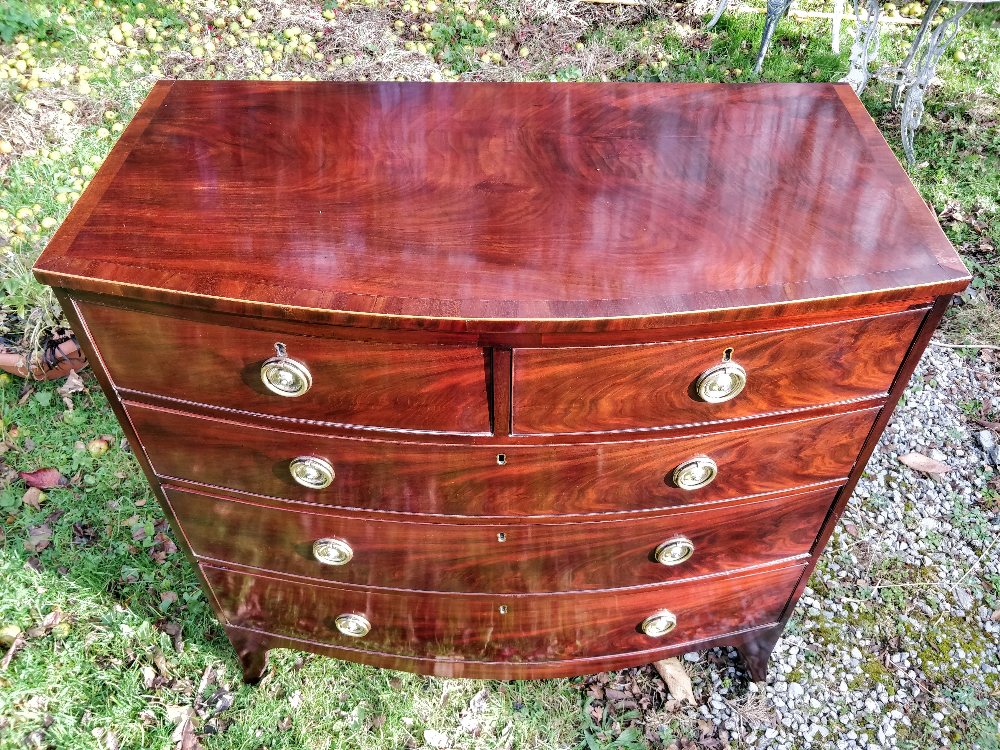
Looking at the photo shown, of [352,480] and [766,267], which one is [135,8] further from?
[766,267]

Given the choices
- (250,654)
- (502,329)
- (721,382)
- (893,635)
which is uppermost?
(502,329)

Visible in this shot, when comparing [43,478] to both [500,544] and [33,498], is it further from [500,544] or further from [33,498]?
[500,544]

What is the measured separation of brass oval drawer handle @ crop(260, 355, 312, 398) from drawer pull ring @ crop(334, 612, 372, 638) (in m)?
0.79

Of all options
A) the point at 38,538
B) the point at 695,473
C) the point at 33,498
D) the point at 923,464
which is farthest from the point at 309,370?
the point at 923,464

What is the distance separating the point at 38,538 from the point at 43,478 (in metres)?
0.27

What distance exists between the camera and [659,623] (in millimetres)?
1991

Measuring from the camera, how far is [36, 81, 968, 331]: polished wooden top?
50.9 inches

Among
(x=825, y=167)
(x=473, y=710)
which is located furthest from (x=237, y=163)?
(x=473, y=710)

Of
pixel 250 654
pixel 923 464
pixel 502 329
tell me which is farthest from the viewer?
pixel 923 464

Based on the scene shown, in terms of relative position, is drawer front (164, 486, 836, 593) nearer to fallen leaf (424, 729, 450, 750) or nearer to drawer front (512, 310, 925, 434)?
drawer front (512, 310, 925, 434)

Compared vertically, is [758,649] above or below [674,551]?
below

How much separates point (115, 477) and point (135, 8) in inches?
119

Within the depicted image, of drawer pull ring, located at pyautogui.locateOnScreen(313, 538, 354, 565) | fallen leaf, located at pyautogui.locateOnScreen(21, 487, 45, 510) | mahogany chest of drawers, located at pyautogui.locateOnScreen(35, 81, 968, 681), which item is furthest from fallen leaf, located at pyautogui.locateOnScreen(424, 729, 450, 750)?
fallen leaf, located at pyautogui.locateOnScreen(21, 487, 45, 510)

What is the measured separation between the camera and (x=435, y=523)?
66.1 inches
